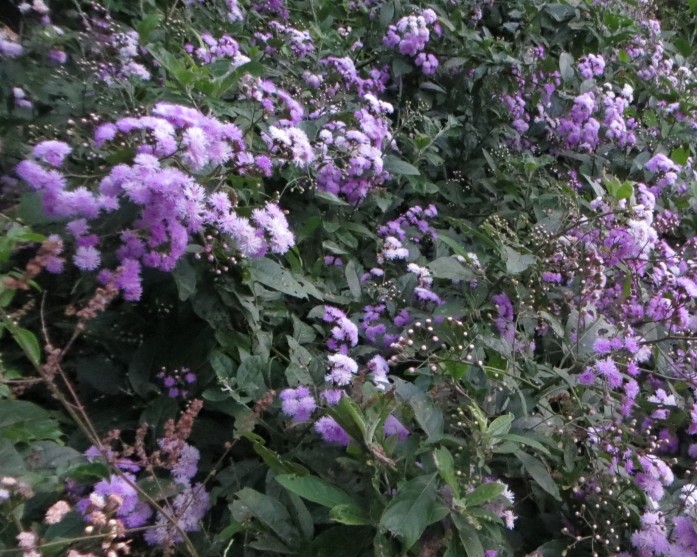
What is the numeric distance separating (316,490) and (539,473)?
0.61 m

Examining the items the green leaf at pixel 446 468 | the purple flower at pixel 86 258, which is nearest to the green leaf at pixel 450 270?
the green leaf at pixel 446 468

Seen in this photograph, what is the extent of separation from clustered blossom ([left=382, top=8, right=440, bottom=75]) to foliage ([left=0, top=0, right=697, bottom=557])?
36 cm

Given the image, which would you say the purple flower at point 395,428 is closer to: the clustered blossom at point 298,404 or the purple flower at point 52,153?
the clustered blossom at point 298,404

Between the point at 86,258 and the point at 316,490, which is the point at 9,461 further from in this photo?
the point at 316,490

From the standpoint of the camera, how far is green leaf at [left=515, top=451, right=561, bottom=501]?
1.59m

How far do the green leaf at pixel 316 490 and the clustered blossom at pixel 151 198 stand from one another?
567 mm

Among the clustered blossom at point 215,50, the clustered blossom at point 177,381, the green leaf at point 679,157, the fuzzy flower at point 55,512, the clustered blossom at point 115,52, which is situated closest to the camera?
the fuzzy flower at point 55,512

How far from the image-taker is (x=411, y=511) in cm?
128

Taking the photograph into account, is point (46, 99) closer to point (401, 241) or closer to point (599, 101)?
point (401, 241)

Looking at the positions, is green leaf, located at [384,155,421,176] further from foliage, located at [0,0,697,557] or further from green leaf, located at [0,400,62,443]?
green leaf, located at [0,400,62,443]

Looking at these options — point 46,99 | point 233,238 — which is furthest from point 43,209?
point 46,99

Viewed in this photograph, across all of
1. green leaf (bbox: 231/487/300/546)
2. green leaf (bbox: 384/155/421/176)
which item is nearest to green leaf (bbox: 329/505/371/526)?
A: green leaf (bbox: 231/487/300/546)

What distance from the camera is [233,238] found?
1.61 meters

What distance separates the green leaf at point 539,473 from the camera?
1589 mm
